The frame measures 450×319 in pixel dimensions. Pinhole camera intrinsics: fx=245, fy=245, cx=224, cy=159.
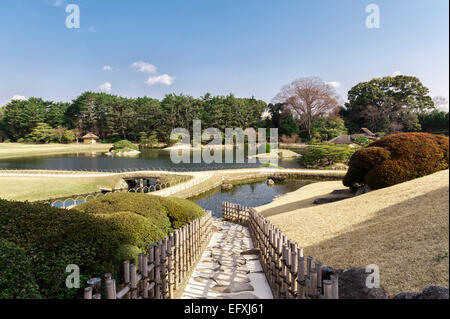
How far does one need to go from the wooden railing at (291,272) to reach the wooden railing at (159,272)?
150cm

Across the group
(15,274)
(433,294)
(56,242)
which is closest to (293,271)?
(433,294)

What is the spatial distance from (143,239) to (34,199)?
41.9 feet

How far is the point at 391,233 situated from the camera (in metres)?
4.27

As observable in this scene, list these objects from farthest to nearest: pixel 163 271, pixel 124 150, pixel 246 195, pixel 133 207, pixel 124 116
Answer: pixel 124 116
pixel 124 150
pixel 246 195
pixel 133 207
pixel 163 271

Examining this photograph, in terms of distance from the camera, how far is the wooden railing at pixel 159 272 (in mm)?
2417

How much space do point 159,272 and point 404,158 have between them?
27.7 feet

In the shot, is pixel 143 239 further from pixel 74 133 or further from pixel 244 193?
pixel 74 133

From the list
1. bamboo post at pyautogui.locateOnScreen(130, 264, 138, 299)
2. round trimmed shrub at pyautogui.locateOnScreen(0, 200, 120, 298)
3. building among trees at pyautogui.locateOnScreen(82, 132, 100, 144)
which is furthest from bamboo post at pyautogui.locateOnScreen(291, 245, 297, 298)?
building among trees at pyautogui.locateOnScreen(82, 132, 100, 144)

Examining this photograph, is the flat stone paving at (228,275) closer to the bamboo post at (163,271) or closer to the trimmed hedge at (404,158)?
the bamboo post at (163,271)

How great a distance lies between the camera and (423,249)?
335 cm

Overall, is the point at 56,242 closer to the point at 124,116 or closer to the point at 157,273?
the point at 157,273

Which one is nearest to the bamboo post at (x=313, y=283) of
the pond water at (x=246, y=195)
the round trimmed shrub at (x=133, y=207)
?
the round trimmed shrub at (x=133, y=207)

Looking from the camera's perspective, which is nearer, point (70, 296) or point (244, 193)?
point (70, 296)
